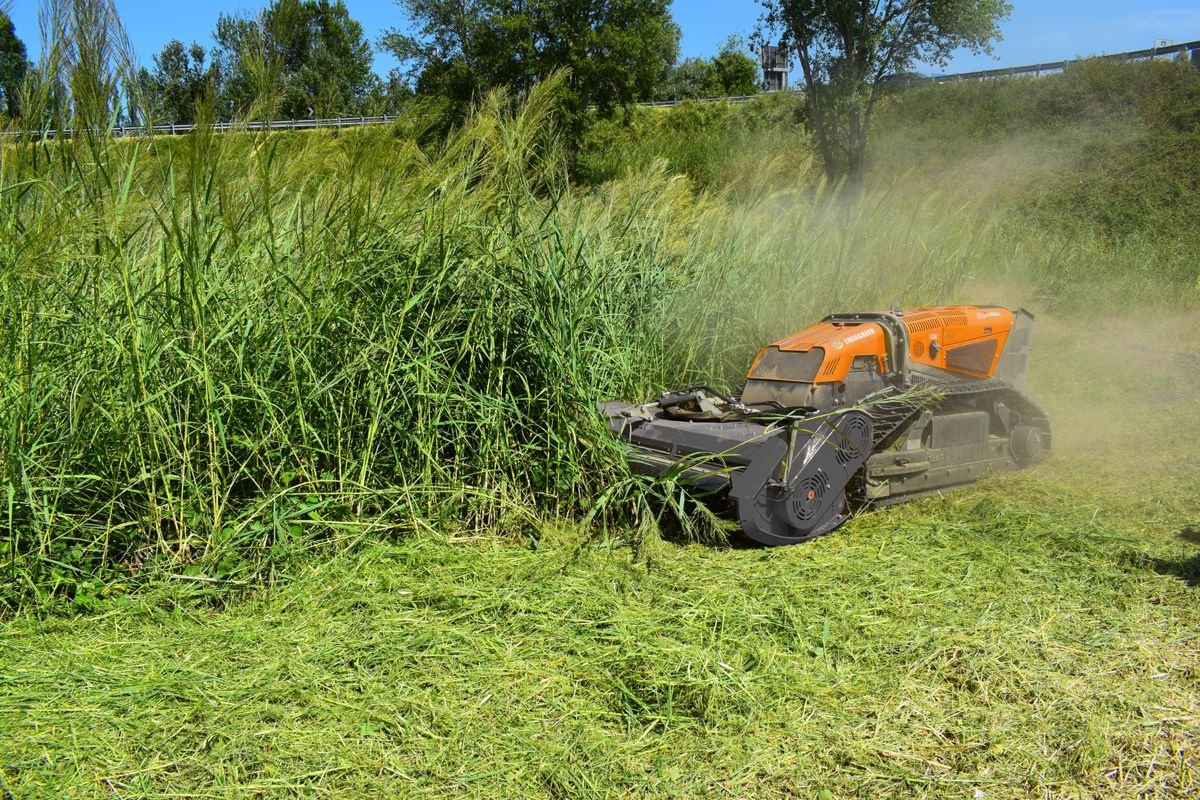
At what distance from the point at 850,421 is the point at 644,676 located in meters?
1.99

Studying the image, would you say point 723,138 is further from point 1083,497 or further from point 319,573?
point 319,573

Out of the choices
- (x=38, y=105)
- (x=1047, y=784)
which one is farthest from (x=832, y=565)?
(x=38, y=105)

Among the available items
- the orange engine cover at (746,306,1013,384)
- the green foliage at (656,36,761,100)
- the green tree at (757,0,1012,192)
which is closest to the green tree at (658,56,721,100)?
the green foliage at (656,36,761,100)

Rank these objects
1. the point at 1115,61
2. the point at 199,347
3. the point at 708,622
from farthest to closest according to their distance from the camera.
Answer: the point at 1115,61
the point at 199,347
the point at 708,622

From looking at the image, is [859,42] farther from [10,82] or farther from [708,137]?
[10,82]

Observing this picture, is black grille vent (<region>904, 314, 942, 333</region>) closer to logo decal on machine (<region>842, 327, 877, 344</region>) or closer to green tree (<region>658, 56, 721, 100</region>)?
logo decal on machine (<region>842, 327, 877, 344</region>)

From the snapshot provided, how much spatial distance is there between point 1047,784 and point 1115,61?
19.1 metres

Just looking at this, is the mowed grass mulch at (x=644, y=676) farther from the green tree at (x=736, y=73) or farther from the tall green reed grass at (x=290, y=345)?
the green tree at (x=736, y=73)

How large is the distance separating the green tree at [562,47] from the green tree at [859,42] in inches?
186

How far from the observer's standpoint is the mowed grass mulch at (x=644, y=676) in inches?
103

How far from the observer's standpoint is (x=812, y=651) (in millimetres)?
3264

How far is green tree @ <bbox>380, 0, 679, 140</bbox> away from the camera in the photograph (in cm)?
1997

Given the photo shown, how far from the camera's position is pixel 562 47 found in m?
20.3

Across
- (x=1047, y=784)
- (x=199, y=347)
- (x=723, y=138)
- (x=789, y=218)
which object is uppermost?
(x=723, y=138)
